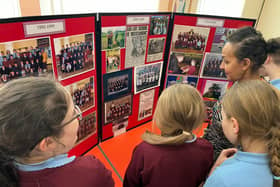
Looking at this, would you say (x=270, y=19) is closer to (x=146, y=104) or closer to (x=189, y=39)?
(x=189, y=39)

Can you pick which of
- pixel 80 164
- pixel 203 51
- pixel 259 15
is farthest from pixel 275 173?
pixel 259 15

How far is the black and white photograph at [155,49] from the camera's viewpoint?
155 cm

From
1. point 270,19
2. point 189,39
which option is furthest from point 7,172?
point 270,19

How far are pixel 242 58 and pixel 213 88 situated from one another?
28.2 inches

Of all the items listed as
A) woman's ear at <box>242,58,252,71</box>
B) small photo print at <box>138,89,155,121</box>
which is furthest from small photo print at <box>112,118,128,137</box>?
woman's ear at <box>242,58,252,71</box>

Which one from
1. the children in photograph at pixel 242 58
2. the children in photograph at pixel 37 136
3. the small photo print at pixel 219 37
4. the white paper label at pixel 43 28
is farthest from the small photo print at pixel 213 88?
the children in photograph at pixel 37 136

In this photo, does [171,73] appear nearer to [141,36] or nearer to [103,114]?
[141,36]

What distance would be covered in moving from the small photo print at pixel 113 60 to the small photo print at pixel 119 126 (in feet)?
1.55

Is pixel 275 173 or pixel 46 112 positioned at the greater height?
pixel 46 112

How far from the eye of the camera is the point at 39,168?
0.58 metres

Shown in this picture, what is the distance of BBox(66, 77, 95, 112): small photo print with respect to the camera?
1.24m

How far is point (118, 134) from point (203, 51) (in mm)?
995

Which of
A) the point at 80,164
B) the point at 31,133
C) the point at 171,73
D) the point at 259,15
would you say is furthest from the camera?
the point at 259,15

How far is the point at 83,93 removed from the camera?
1312mm
